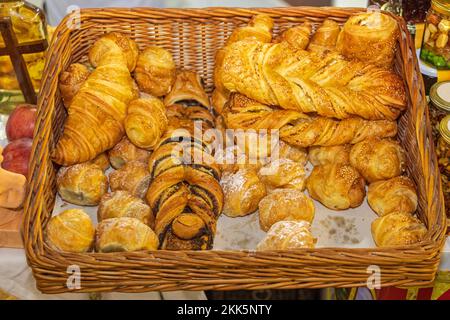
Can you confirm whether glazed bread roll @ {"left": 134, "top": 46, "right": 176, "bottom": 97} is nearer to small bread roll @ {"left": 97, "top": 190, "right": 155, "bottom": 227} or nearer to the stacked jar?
small bread roll @ {"left": 97, "top": 190, "right": 155, "bottom": 227}

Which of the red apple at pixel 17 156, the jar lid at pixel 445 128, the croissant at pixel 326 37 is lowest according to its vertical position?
the red apple at pixel 17 156

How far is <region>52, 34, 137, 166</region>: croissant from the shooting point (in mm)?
1388

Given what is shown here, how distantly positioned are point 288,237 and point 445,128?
43 centimetres

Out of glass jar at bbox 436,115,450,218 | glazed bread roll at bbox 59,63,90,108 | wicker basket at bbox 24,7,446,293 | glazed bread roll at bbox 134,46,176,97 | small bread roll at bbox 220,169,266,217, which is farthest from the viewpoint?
glazed bread roll at bbox 134,46,176,97

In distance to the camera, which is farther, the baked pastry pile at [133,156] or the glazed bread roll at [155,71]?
the glazed bread roll at [155,71]

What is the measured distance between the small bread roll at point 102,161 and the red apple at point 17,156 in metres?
0.16

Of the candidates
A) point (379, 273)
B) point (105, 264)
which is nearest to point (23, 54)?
point (105, 264)

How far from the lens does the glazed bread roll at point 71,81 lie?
4.82ft

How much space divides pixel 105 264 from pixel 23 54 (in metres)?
0.74

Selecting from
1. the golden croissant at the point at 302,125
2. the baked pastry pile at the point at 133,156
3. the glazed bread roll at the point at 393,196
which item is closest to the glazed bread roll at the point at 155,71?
the baked pastry pile at the point at 133,156

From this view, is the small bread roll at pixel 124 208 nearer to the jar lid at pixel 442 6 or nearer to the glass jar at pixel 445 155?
the glass jar at pixel 445 155

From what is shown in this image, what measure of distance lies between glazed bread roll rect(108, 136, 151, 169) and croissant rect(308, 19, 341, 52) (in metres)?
0.54

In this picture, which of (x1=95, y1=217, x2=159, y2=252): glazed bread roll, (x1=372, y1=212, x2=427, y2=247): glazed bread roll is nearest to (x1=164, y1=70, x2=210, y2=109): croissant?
(x1=95, y1=217, x2=159, y2=252): glazed bread roll
